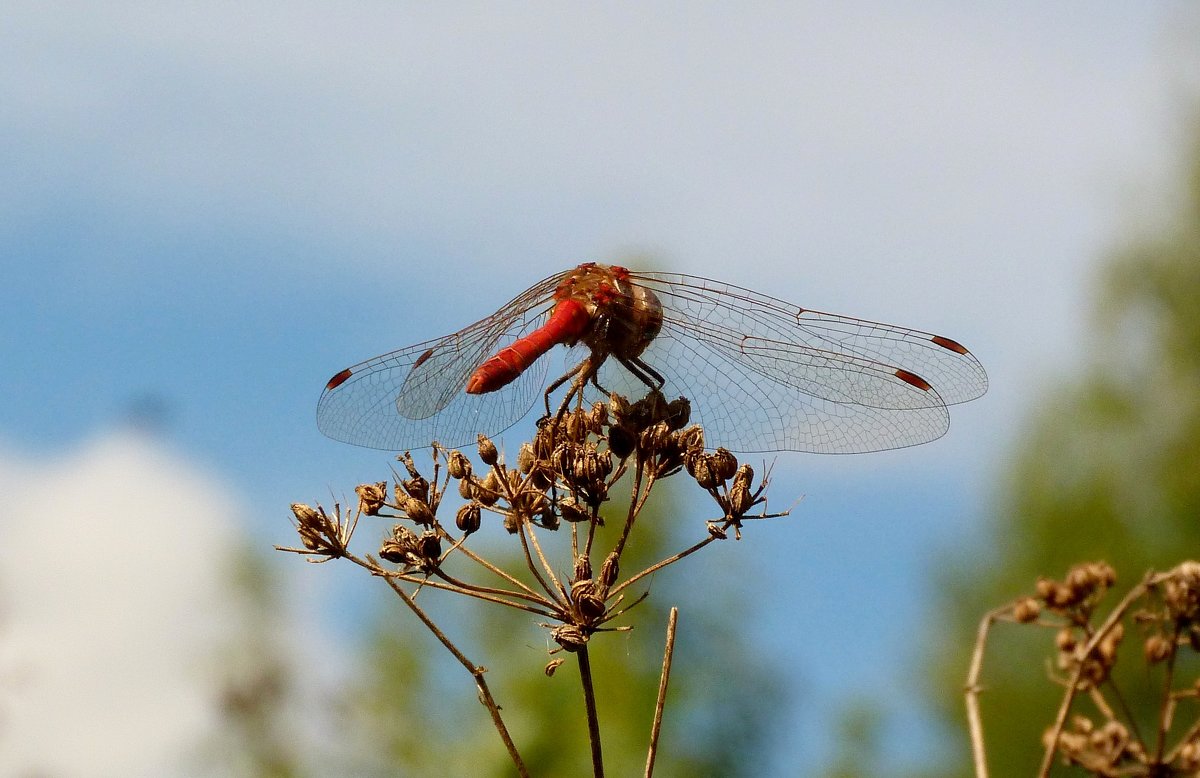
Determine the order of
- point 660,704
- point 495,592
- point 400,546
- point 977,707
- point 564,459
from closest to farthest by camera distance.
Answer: point 660,704, point 977,707, point 495,592, point 400,546, point 564,459

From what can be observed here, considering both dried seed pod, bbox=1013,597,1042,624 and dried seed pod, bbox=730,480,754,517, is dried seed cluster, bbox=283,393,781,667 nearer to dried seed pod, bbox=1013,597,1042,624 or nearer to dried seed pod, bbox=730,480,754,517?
dried seed pod, bbox=730,480,754,517

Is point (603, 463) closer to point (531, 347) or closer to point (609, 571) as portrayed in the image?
point (609, 571)

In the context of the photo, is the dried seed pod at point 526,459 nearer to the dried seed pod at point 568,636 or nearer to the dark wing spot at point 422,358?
the dried seed pod at point 568,636

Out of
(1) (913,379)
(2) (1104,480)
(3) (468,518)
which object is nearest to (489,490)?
(3) (468,518)

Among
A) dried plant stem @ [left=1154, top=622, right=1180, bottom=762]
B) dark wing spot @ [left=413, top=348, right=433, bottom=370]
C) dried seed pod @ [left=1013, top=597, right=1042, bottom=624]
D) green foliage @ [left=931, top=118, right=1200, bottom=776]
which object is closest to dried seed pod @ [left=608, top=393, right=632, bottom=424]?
dark wing spot @ [left=413, top=348, right=433, bottom=370]

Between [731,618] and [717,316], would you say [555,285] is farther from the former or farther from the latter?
[731,618]

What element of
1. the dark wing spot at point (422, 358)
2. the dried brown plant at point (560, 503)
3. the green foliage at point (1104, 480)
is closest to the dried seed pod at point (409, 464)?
the dried brown plant at point (560, 503)
